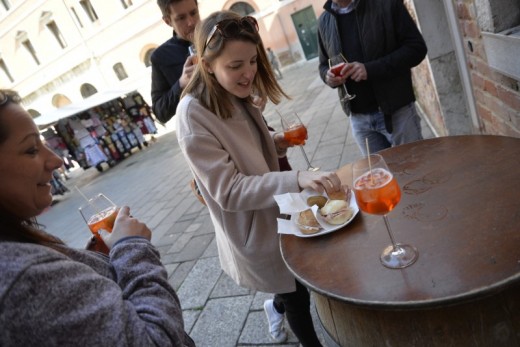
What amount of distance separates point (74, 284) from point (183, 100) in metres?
0.96

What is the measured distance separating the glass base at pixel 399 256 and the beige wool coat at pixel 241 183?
465 millimetres

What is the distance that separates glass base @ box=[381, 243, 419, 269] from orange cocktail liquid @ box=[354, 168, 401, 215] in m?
0.12

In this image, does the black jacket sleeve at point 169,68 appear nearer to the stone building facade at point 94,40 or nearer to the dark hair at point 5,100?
the dark hair at point 5,100

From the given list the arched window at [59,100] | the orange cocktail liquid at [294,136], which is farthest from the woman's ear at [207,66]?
the arched window at [59,100]

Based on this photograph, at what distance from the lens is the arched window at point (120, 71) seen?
70.1 ft

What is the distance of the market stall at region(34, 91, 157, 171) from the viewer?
10.9m

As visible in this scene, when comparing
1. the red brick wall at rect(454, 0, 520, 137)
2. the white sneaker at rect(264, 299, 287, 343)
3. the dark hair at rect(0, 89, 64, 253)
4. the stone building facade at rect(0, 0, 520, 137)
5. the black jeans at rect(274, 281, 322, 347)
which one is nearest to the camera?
the dark hair at rect(0, 89, 64, 253)

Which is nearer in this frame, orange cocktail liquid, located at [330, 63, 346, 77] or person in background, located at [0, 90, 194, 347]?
person in background, located at [0, 90, 194, 347]

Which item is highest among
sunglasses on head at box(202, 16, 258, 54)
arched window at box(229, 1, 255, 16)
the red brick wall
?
arched window at box(229, 1, 255, 16)

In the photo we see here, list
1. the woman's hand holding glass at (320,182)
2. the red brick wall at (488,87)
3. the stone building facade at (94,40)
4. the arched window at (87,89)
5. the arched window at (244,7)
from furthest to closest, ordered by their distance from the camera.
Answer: the arched window at (87,89)
the arched window at (244,7)
the stone building facade at (94,40)
the red brick wall at (488,87)
the woman's hand holding glass at (320,182)

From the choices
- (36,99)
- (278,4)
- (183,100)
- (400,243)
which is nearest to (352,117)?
(183,100)

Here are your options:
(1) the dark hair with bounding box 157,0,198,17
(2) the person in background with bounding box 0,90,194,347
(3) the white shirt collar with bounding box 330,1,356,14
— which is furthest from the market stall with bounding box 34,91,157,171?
(2) the person in background with bounding box 0,90,194,347

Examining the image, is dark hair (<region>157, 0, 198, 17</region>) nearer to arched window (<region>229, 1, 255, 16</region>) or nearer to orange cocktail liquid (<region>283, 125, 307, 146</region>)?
orange cocktail liquid (<region>283, 125, 307, 146</region>)

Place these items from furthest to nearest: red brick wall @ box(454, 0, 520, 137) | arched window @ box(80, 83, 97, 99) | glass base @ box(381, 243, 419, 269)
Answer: arched window @ box(80, 83, 97, 99) → red brick wall @ box(454, 0, 520, 137) → glass base @ box(381, 243, 419, 269)
